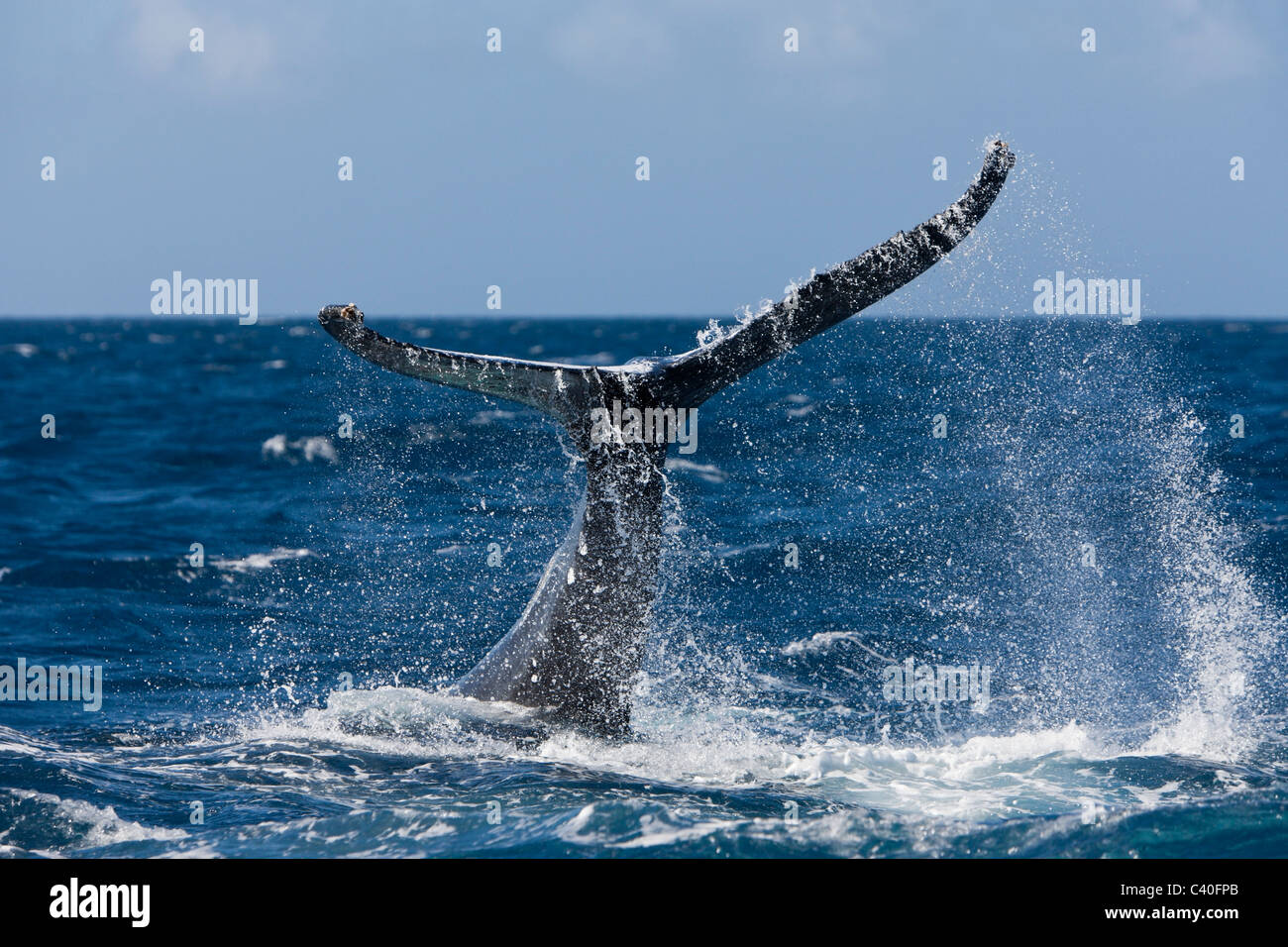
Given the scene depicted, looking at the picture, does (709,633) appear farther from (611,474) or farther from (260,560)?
(260,560)

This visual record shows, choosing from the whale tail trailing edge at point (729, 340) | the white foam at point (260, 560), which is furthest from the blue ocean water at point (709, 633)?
the whale tail trailing edge at point (729, 340)

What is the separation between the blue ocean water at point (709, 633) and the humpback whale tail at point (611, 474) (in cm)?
44

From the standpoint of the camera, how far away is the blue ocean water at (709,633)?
7.73 m

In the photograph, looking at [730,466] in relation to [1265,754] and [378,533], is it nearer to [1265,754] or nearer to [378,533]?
[378,533]

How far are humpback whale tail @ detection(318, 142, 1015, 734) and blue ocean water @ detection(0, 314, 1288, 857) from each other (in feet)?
1.46

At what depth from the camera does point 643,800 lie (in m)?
7.86

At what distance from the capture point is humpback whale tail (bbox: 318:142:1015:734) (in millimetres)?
8234

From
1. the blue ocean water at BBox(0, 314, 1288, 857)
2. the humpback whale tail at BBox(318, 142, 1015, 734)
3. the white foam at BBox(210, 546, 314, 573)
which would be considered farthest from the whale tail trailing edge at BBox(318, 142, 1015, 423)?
the white foam at BBox(210, 546, 314, 573)

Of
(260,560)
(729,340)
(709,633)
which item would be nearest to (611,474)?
(729,340)

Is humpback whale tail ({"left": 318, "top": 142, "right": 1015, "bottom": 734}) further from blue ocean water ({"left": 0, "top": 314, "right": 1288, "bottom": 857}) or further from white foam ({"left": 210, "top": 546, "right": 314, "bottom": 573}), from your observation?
white foam ({"left": 210, "top": 546, "right": 314, "bottom": 573})

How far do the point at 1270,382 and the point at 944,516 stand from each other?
849 inches

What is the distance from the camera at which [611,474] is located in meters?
8.65

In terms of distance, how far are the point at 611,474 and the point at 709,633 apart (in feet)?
16.0
